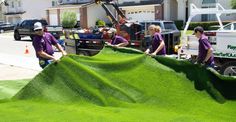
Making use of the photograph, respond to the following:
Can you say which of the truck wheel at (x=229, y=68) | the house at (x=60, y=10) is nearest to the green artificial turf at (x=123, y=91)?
the truck wheel at (x=229, y=68)

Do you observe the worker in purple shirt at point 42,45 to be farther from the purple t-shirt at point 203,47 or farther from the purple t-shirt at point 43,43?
the purple t-shirt at point 203,47

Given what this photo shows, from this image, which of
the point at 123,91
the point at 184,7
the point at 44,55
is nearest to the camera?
the point at 123,91

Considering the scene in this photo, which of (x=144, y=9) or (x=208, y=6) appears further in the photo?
(x=144, y=9)

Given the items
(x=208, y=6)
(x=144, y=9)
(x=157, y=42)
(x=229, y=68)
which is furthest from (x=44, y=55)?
(x=144, y=9)

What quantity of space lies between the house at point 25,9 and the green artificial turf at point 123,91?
190 ft

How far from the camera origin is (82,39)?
1680cm

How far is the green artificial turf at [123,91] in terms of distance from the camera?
7.21m

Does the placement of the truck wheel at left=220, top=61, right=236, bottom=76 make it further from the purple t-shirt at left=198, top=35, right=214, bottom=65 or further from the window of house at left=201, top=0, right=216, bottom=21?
the window of house at left=201, top=0, right=216, bottom=21

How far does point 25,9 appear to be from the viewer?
70750mm

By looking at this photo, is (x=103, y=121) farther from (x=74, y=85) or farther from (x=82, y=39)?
(x=82, y=39)

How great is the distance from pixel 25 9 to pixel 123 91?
6559cm

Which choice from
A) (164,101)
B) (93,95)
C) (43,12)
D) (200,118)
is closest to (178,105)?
(164,101)

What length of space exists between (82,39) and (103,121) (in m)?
10.5

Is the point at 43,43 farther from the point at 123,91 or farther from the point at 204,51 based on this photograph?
the point at 204,51
